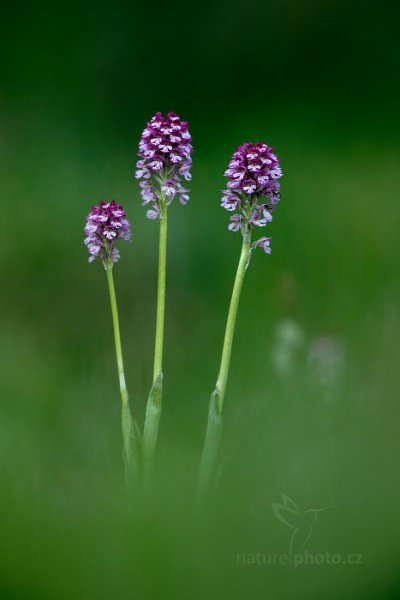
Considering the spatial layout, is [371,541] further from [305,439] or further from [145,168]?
[145,168]

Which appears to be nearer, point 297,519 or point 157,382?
point 297,519

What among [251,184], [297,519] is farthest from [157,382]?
[297,519]

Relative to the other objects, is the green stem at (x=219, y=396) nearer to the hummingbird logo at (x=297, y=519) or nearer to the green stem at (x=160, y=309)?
the green stem at (x=160, y=309)

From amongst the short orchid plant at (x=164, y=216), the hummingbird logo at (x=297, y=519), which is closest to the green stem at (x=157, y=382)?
→ the short orchid plant at (x=164, y=216)

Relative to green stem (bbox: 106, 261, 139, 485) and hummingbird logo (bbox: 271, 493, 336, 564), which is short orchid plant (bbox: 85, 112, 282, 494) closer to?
green stem (bbox: 106, 261, 139, 485)

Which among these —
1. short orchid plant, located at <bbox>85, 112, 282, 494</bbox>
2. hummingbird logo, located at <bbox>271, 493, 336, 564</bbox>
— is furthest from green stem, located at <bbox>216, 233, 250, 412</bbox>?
hummingbird logo, located at <bbox>271, 493, 336, 564</bbox>

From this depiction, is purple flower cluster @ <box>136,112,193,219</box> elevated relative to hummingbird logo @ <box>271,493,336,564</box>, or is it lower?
elevated

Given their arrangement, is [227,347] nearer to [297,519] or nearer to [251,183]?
[251,183]
